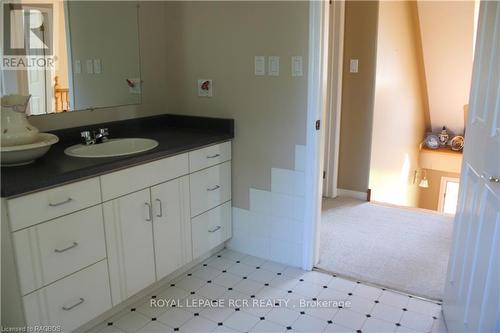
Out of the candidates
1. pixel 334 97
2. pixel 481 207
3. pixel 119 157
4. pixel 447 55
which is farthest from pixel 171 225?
pixel 447 55

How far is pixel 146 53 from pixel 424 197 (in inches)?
187

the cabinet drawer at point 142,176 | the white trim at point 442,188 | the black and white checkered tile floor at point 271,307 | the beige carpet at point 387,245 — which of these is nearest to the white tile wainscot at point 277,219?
the black and white checkered tile floor at point 271,307

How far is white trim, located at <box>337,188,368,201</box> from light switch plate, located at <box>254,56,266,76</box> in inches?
75.8

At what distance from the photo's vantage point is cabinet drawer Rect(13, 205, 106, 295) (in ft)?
5.46

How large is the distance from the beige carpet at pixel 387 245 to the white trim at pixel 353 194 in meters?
0.09

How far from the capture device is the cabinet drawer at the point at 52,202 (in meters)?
1.61

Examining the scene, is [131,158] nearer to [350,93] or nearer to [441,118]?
[350,93]

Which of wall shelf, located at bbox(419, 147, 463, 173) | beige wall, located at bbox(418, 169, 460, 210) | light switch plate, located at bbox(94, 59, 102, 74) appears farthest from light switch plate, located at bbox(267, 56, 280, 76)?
beige wall, located at bbox(418, 169, 460, 210)

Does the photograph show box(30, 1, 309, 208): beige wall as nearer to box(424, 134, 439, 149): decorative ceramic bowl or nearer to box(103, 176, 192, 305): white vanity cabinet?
box(103, 176, 192, 305): white vanity cabinet

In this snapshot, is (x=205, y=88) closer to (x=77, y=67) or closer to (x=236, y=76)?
(x=236, y=76)

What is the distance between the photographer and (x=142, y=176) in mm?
2148

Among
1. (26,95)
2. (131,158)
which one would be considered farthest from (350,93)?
(26,95)

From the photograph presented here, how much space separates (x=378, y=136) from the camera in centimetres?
407

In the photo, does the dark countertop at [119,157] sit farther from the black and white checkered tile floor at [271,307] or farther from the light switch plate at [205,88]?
the black and white checkered tile floor at [271,307]
